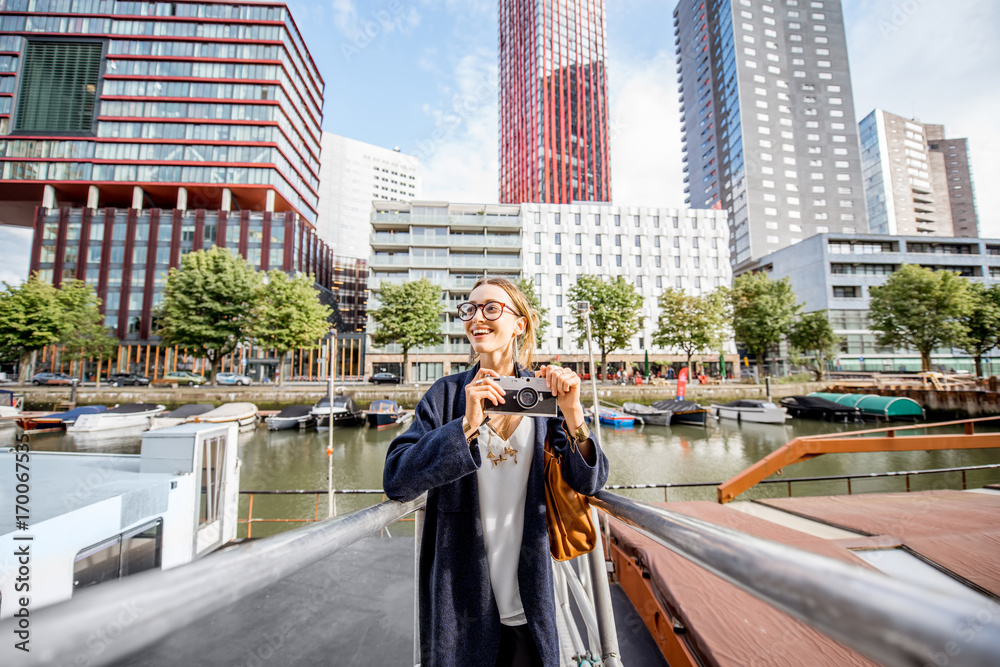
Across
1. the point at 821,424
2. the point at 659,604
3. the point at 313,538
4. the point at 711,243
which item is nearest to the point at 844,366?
the point at 711,243

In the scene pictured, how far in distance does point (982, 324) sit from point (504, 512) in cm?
5290

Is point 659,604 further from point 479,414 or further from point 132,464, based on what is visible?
point 132,464

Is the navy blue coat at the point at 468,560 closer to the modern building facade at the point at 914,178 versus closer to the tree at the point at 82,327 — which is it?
the tree at the point at 82,327

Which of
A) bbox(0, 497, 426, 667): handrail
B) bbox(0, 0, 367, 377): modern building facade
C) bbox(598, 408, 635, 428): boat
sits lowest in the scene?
bbox(598, 408, 635, 428): boat

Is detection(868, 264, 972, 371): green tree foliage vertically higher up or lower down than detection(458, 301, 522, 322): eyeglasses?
higher up

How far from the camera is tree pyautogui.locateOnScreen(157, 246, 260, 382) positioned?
3056cm

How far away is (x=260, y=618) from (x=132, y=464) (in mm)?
3816

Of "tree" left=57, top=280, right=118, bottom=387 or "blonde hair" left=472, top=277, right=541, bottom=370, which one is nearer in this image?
"blonde hair" left=472, top=277, right=541, bottom=370

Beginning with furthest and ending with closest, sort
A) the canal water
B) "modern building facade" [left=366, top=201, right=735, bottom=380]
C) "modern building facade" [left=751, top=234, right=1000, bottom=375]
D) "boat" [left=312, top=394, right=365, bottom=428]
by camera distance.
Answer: "modern building facade" [left=751, top=234, right=1000, bottom=375], "modern building facade" [left=366, top=201, right=735, bottom=380], "boat" [left=312, top=394, right=365, bottom=428], the canal water

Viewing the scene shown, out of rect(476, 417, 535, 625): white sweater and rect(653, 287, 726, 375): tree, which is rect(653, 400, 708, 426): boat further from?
rect(476, 417, 535, 625): white sweater

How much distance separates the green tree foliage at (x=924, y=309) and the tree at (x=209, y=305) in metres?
57.7

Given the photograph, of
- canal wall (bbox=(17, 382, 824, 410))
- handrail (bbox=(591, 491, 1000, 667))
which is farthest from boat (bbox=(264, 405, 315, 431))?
handrail (bbox=(591, 491, 1000, 667))

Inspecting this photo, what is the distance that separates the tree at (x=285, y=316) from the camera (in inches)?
1241

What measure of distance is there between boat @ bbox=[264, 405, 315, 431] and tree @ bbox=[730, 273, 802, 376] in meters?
37.4
